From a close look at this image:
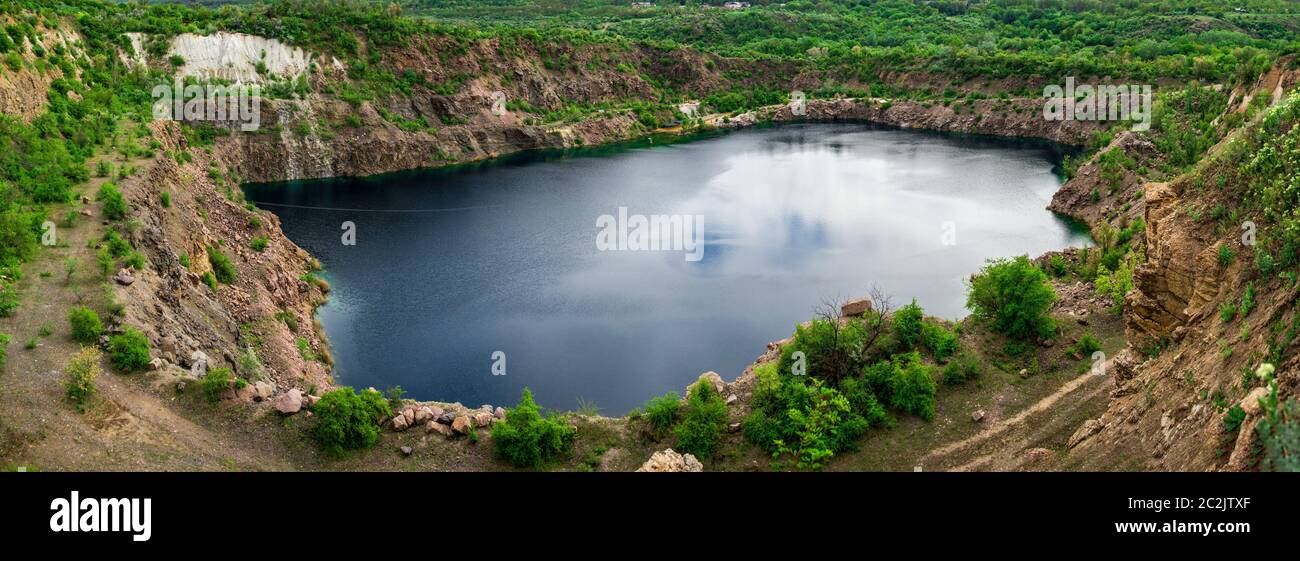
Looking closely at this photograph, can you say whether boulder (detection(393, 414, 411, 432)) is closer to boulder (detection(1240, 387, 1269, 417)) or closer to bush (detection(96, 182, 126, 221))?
bush (detection(96, 182, 126, 221))

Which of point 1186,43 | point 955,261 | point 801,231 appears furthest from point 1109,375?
point 1186,43

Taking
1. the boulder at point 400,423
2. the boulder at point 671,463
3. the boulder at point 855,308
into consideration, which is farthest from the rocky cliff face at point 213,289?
the boulder at point 855,308

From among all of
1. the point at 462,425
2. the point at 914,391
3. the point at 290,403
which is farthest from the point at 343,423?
the point at 914,391

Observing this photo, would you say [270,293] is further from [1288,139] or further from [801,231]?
[1288,139]

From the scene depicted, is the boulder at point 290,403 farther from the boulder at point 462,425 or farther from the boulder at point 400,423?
the boulder at point 462,425

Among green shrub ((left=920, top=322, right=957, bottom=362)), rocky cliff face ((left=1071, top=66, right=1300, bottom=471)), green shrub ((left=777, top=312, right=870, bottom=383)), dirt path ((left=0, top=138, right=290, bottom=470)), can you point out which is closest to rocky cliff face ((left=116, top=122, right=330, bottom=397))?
dirt path ((left=0, top=138, right=290, bottom=470))
